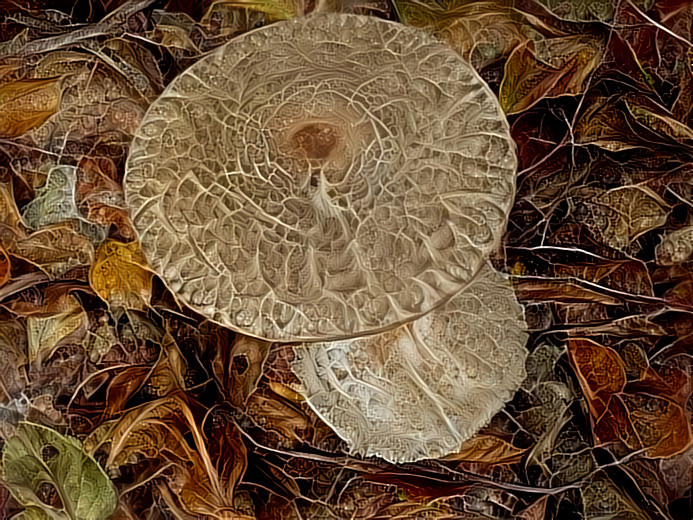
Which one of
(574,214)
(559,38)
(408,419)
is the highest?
(559,38)

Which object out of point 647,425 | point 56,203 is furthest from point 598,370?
point 56,203

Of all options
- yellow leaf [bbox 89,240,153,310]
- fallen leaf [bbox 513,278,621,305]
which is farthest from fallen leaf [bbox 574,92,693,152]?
yellow leaf [bbox 89,240,153,310]

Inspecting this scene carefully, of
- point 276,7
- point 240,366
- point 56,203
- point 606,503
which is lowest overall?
point 606,503

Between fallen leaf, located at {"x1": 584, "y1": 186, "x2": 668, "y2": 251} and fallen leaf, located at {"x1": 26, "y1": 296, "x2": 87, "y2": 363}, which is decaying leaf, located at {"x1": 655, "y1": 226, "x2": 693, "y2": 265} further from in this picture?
fallen leaf, located at {"x1": 26, "y1": 296, "x2": 87, "y2": 363}

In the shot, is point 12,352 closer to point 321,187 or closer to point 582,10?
point 321,187

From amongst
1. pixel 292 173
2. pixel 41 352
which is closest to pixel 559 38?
pixel 292 173

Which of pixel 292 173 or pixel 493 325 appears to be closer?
pixel 292 173

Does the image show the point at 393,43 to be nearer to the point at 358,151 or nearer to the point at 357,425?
Answer: the point at 358,151
